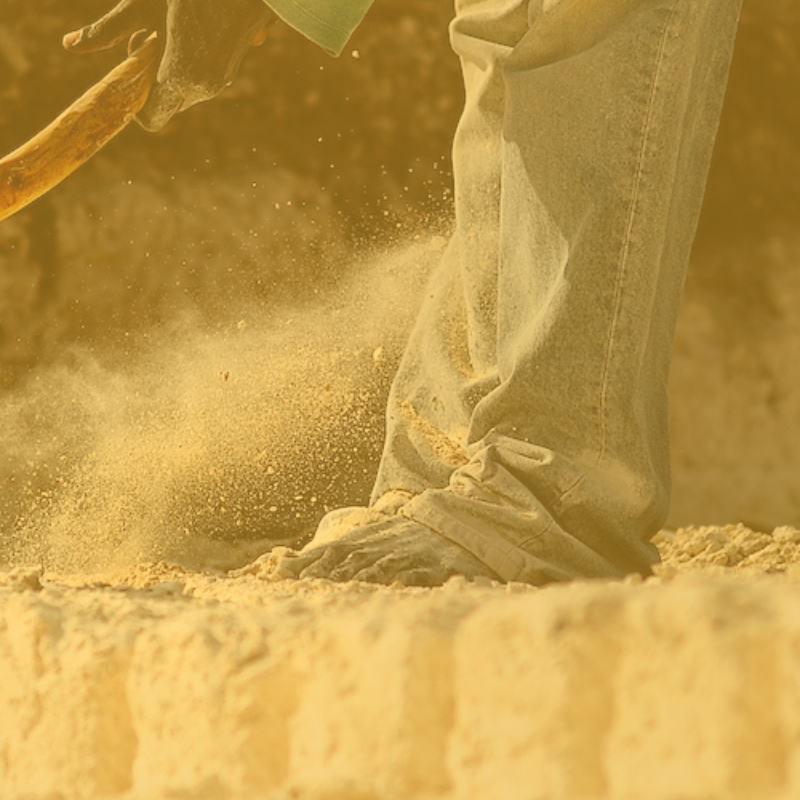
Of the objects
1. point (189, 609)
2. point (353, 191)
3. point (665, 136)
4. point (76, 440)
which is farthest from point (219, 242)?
point (189, 609)

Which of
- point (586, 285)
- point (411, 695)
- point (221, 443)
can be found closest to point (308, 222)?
point (221, 443)

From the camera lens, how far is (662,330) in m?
1.40

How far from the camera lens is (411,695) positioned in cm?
74

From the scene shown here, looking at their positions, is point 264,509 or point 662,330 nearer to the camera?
point 662,330

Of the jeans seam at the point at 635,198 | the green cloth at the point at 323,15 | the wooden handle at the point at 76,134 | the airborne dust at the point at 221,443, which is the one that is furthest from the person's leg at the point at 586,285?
the airborne dust at the point at 221,443

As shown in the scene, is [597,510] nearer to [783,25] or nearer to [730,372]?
[730,372]

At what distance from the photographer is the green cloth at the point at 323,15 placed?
4.61ft

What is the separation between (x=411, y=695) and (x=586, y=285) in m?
0.65

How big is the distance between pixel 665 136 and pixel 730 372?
146cm

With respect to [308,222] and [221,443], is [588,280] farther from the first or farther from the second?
[308,222]

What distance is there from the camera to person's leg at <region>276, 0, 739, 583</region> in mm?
1306

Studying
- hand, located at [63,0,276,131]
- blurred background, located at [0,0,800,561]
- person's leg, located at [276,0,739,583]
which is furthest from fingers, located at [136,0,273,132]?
blurred background, located at [0,0,800,561]

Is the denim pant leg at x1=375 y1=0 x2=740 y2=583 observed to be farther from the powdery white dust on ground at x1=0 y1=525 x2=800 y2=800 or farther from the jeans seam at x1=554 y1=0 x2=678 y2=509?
the powdery white dust on ground at x1=0 y1=525 x2=800 y2=800

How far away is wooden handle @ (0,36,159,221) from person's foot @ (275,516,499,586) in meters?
0.49
